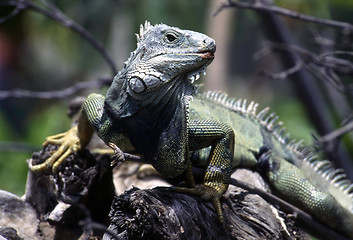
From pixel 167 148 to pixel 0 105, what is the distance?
1888cm

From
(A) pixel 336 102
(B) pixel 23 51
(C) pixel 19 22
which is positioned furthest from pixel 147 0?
(A) pixel 336 102

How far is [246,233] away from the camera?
3342 mm

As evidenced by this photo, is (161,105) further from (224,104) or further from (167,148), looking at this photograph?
(224,104)

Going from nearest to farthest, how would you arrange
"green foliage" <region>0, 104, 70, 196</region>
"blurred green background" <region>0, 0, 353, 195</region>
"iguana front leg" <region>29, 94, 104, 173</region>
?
"iguana front leg" <region>29, 94, 104, 173</region> < "green foliage" <region>0, 104, 70, 196</region> < "blurred green background" <region>0, 0, 353, 195</region>

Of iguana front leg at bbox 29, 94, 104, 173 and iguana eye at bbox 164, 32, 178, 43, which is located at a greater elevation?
iguana eye at bbox 164, 32, 178, 43

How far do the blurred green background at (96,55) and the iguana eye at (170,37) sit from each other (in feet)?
19.8

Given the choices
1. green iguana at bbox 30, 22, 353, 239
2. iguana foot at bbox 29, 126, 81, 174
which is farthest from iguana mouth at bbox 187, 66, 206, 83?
iguana foot at bbox 29, 126, 81, 174

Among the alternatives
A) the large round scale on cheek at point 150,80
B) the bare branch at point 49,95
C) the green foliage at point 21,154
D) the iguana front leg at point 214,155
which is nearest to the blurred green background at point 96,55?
the green foliage at point 21,154

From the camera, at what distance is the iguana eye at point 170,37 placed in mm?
3033

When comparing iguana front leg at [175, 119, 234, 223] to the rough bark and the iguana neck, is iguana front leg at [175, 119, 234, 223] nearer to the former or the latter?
the rough bark

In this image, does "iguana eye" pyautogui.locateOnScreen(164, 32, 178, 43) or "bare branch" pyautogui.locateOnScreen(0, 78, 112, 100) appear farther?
"bare branch" pyautogui.locateOnScreen(0, 78, 112, 100)

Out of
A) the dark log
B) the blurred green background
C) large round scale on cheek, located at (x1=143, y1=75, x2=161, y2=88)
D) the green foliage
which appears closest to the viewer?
the dark log

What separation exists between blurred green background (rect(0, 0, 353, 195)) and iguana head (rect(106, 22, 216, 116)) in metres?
6.06

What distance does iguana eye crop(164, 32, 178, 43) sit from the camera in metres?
3.03
